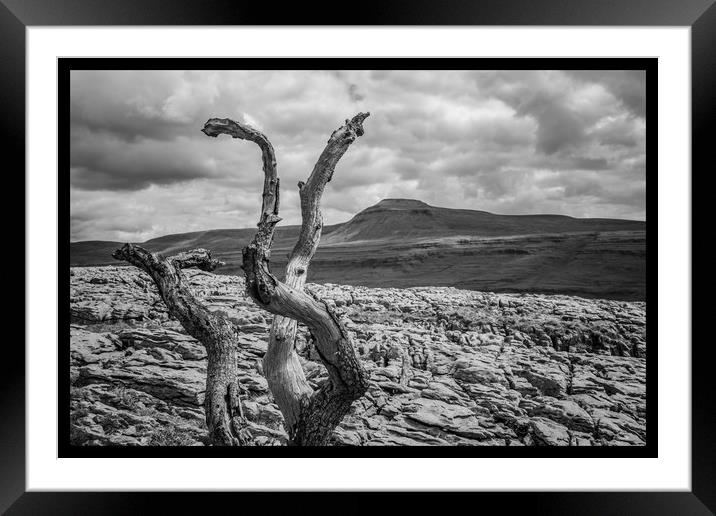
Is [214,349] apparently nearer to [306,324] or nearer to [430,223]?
[306,324]

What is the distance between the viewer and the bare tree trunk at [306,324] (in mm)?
2221

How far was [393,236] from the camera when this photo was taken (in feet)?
10.4

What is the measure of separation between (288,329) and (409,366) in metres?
0.99

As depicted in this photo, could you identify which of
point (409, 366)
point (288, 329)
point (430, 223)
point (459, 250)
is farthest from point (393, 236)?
point (288, 329)

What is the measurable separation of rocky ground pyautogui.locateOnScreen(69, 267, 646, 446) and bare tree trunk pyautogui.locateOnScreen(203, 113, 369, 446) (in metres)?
0.45

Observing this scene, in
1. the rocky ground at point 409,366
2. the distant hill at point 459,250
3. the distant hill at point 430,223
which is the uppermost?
the distant hill at point 430,223

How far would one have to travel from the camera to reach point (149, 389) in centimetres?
298

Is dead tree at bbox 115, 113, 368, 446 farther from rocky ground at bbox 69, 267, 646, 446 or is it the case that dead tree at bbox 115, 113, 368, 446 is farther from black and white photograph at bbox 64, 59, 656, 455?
rocky ground at bbox 69, 267, 646, 446

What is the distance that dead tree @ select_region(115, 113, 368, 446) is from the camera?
2.25 meters

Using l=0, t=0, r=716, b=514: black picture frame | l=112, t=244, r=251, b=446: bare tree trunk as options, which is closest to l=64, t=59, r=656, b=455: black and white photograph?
l=112, t=244, r=251, b=446: bare tree trunk
